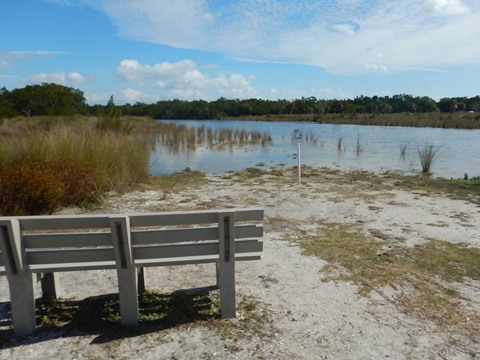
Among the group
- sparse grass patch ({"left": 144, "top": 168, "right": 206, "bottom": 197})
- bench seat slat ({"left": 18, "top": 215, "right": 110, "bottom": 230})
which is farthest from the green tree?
bench seat slat ({"left": 18, "top": 215, "right": 110, "bottom": 230})

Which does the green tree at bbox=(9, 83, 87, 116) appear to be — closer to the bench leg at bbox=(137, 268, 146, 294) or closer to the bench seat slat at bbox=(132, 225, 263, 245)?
the bench leg at bbox=(137, 268, 146, 294)

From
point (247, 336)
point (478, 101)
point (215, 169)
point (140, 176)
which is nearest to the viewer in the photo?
point (247, 336)

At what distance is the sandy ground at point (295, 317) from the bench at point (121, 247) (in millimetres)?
365

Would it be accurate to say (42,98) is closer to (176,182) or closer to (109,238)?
(176,182)

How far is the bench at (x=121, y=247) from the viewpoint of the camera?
10.2 feet

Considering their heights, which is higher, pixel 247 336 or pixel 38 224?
pixel 38 224

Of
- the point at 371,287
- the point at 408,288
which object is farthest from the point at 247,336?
the point at 408,288

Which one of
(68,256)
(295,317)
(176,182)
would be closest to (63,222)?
(68,256)

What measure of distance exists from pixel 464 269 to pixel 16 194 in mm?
7184

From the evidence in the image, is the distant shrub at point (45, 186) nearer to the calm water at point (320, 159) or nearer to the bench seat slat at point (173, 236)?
the bench seat slat at point (173, 236)

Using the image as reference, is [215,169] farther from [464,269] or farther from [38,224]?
[38,224]

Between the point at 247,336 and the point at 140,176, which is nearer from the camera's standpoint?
the point at 247,336

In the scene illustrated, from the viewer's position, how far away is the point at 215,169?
17.5 meters

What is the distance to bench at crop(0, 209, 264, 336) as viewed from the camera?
10.2 feet
